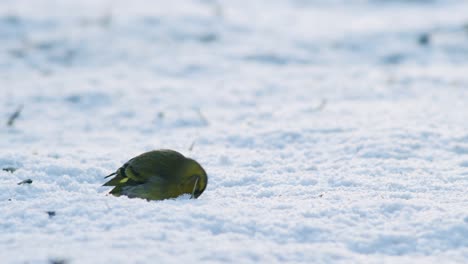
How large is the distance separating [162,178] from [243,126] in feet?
6.73

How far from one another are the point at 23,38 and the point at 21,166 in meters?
4.47

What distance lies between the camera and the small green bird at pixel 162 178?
3277mm

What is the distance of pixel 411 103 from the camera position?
5.77m

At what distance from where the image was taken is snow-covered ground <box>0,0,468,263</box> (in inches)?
113

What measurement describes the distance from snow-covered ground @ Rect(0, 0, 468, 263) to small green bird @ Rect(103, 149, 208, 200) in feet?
0.23

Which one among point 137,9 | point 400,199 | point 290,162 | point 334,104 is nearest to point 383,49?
point 334,104

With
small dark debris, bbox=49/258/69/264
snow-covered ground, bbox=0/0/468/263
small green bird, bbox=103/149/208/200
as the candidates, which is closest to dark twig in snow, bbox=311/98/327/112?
snow-covered ground, bbox=0/0/468/263

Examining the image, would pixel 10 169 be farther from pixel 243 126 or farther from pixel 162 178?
pixel 243 126

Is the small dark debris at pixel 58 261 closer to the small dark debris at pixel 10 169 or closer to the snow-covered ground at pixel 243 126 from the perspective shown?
the snow-covered ground at pixel 243 126

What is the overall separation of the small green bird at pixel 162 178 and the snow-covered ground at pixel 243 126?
0.07 metres


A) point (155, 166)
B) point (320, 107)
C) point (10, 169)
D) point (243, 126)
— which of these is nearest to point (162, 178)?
A: point (155, 166)

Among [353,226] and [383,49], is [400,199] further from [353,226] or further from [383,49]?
[383,49]

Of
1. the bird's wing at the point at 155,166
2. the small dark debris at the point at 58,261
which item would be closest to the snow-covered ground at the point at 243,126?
the small dark debris at the point at 58,261

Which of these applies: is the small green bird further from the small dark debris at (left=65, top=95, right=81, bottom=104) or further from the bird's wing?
the small dark debris at (left=65, top=95, right=81, bottom=104)
